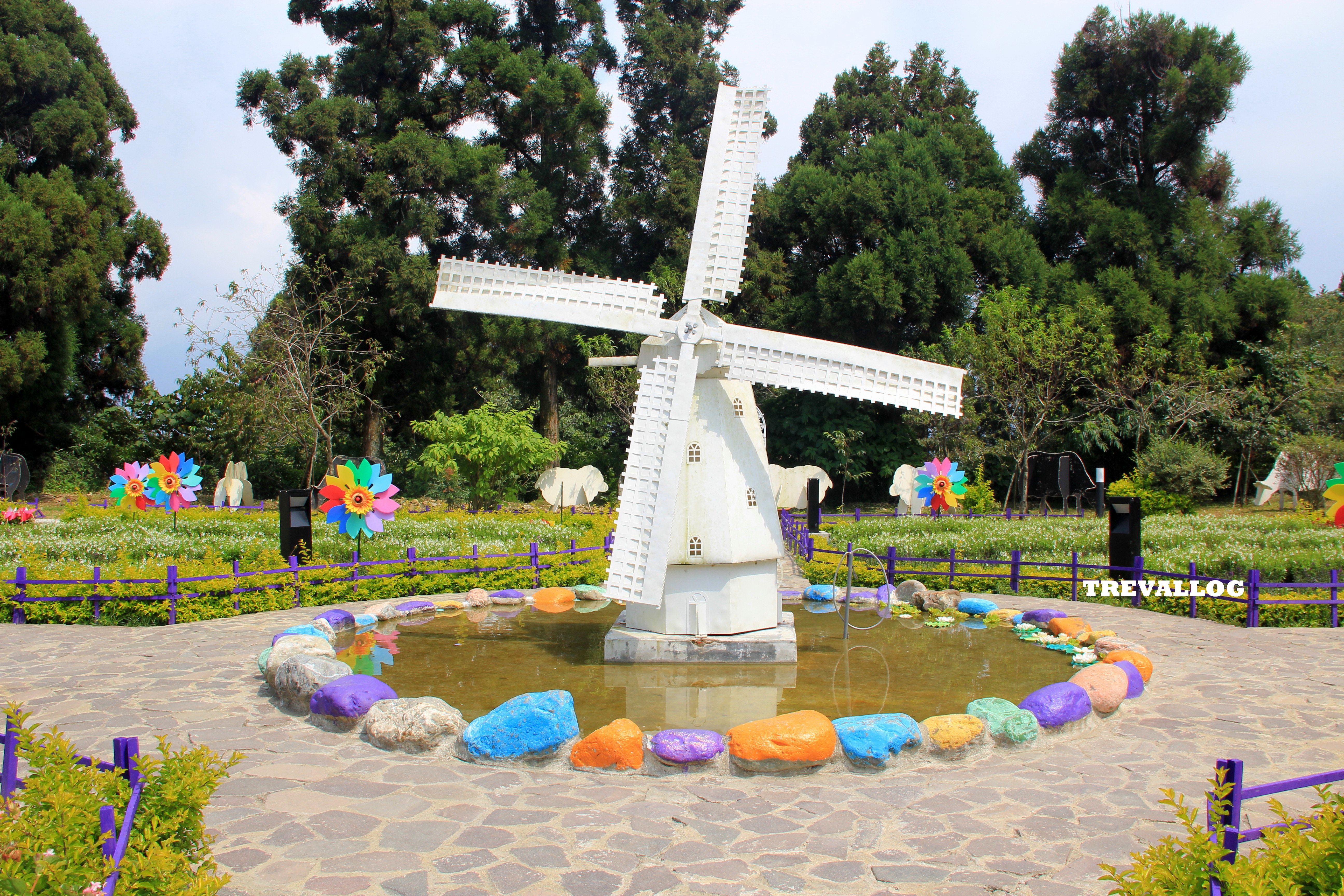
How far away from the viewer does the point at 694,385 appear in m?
9.02

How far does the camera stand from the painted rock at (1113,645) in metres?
8.80

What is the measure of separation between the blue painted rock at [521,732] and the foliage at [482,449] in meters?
16.4

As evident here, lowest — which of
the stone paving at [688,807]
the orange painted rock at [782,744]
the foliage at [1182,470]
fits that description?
the stone paving at [688,807]

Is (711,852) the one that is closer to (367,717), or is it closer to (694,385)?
(367,717)

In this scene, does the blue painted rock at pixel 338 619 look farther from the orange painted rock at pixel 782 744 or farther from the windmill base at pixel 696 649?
the orange painted rock at pixel 782 744

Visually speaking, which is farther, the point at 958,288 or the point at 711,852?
the point at 958,288

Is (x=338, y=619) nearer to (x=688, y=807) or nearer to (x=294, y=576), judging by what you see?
(x=294, y=576)

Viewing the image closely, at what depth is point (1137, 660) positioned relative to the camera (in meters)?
8.02

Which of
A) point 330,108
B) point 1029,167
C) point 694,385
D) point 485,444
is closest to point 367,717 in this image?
point 694,385

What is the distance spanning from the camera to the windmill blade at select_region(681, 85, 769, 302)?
937 cm

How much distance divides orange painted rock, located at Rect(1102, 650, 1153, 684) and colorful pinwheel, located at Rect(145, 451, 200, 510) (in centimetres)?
1608

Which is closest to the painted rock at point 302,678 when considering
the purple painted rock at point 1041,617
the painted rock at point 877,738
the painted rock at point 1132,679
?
the painted rock at point 877,738

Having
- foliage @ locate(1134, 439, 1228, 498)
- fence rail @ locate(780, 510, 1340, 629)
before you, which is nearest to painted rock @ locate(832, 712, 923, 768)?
fence rail @ locate(780, 510, 1340, 629)

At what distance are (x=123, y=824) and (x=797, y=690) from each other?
5.83 meters
